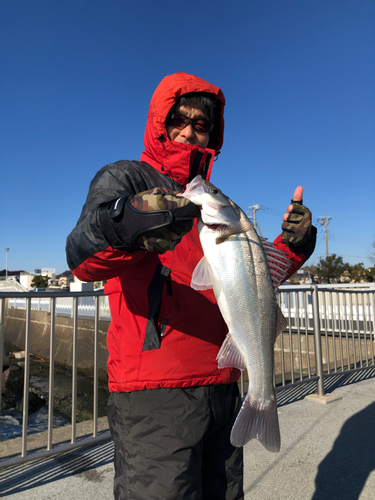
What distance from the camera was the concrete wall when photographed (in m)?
14.9

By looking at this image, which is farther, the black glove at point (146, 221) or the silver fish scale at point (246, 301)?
the silver fish scale at point (246, 301)

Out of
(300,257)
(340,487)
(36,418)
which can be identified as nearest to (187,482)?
(300,257)

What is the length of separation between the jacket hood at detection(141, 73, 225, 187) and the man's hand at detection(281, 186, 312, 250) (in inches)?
21.7

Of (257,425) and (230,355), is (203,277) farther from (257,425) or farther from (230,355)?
(257,425)

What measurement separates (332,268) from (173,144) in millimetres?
36194

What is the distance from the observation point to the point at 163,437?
4.49 ft

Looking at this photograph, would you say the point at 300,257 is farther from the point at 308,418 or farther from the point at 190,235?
the point at 308,418

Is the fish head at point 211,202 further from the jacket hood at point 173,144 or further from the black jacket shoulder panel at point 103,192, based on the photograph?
the jacket hood at point 173,144

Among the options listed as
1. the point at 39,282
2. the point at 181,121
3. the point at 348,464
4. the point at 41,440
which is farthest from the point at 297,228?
the point at 39,282

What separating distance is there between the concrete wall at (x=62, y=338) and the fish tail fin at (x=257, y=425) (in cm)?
1344

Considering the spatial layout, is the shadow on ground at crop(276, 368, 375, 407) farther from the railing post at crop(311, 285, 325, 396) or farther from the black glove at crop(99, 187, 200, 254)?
the black glove at crop(99, 187, 200, 254)

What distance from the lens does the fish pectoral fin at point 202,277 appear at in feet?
4.57

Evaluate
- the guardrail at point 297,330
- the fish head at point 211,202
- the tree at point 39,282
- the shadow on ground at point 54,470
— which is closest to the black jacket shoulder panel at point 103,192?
the fish head at point 211,202

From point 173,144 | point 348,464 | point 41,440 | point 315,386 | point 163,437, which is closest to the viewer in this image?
point 163,437
